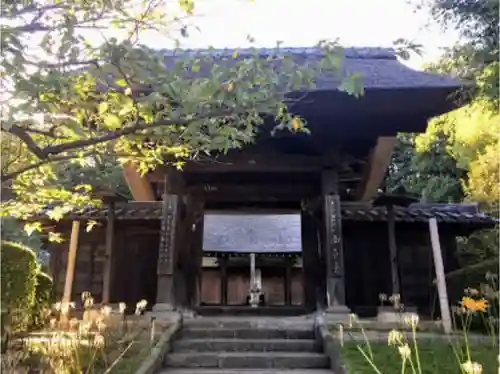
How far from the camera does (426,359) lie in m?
4.52

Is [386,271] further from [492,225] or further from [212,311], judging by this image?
[212,311]

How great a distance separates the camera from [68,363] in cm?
369

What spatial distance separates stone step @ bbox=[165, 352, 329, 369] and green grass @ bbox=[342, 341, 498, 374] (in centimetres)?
43

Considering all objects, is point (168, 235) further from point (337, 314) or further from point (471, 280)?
point (471, 280)

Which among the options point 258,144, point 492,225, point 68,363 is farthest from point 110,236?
point 492,225

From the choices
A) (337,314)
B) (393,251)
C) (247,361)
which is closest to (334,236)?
(337,314)

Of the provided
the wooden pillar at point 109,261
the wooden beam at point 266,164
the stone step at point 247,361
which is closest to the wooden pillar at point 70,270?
the wooden pillar at point 109,261

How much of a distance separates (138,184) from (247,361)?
4272 millimetres

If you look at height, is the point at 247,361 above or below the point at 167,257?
below

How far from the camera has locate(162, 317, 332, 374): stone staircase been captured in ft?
16.7

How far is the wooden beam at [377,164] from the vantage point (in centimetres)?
707

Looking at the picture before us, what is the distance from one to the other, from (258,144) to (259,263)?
24.8 ft

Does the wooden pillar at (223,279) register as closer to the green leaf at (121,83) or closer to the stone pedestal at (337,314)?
the stone pedestal at (337,314)

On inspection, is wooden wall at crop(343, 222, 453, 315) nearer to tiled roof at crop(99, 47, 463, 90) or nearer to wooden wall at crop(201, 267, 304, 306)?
tiled roof at crop(99, 47, 463, 90)
